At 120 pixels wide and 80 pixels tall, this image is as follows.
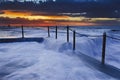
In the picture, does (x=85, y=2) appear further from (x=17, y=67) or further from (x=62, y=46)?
(x=17, y=67)

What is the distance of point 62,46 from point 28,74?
18.1 feet

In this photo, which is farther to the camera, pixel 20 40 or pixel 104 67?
pixel 20 40

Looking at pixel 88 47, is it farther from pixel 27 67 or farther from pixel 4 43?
pixel 27 67

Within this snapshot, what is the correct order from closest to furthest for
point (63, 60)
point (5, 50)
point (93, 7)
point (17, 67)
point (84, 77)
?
point (84, 77), point (17, 67), point (63, 60), point (5, 50), point (93, 7)

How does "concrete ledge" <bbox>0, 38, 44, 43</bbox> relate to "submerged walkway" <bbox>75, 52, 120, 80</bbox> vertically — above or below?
above

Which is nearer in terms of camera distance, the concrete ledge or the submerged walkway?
the submerged walkway

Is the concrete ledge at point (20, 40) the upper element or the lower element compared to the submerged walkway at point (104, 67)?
upper

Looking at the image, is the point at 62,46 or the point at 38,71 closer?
the point at 38,71

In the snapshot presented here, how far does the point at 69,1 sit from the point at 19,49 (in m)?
38.8

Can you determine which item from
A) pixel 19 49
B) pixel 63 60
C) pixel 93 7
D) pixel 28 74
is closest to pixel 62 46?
pixel 19 49

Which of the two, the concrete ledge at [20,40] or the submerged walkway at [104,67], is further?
the concrete ledge at [20,40]

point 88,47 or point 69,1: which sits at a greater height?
point 69,1

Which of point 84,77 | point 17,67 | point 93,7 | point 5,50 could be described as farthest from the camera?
point 93,7

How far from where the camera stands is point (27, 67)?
8.59 metres
